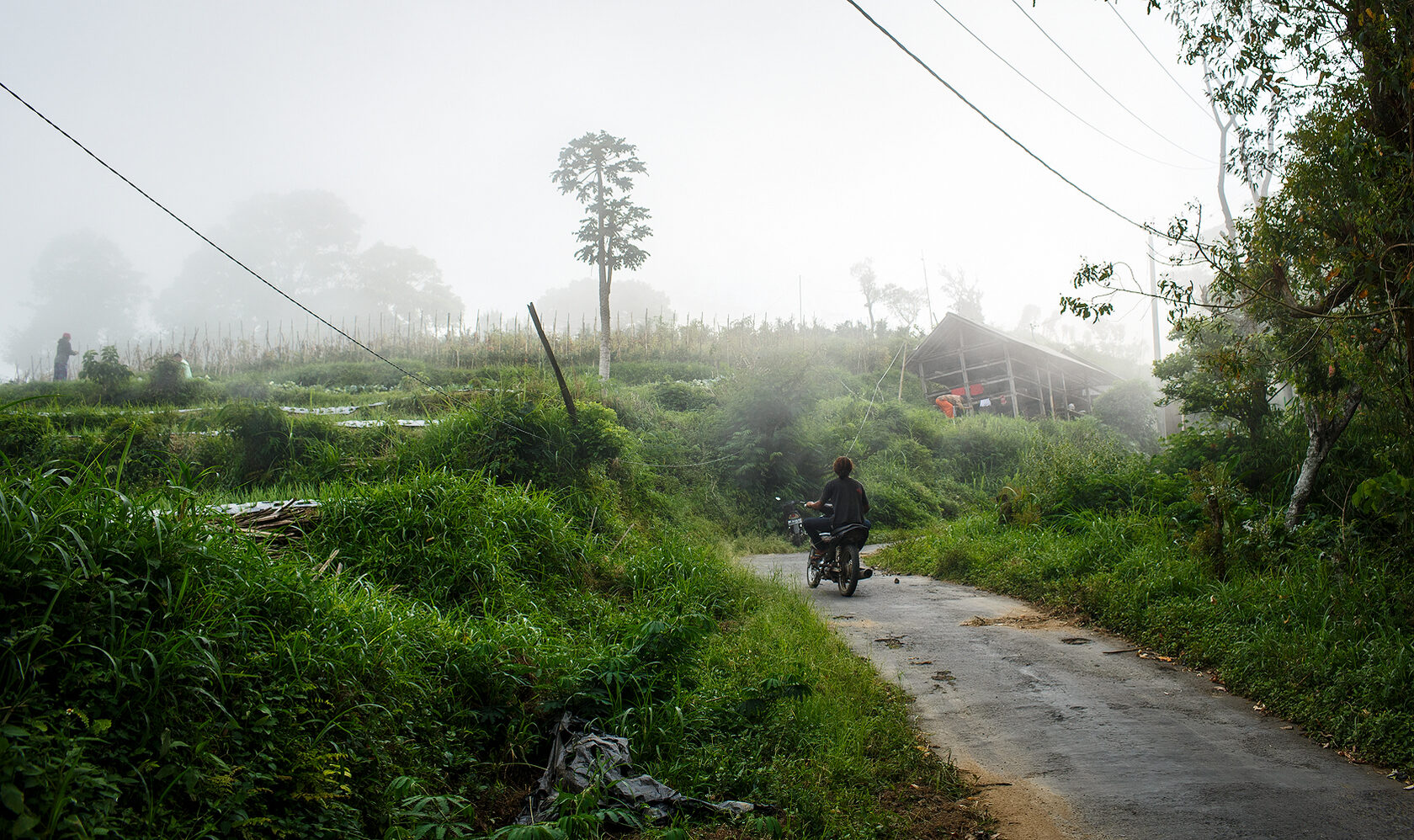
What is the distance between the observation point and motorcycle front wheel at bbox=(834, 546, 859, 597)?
341 inches

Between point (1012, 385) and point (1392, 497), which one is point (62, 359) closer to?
point (1392, 497)

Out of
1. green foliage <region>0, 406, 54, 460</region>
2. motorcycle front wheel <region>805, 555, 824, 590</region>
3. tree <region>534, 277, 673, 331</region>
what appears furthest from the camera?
tree <region>534, 277, 673, 331</region>

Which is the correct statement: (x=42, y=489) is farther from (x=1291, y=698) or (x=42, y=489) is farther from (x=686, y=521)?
(x=686, y=521)

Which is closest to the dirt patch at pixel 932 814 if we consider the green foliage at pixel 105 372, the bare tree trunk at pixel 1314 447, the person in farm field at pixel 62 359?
the bare tree trunk at pixel 1314 447

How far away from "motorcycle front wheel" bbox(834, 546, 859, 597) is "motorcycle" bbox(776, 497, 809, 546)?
16.7 ft

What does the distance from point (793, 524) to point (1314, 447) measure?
829 cm

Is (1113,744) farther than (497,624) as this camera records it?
No

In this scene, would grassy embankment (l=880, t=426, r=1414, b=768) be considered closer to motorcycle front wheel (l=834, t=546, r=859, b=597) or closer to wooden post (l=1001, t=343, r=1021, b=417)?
motorcycle front wheel (l=834, t=546, r=859, b=597)

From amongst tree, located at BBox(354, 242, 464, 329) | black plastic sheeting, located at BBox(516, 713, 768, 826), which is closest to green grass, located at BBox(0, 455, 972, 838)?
black plastic sheeting, located at BBox(516, 713, 768, 826)

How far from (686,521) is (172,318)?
7593 cm

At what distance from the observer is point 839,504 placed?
8.80 metres

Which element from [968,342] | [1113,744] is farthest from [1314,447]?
[968,342]

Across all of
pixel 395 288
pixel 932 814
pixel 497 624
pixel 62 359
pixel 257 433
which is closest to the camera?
pixel 932 814

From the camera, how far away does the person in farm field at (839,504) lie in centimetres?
876
